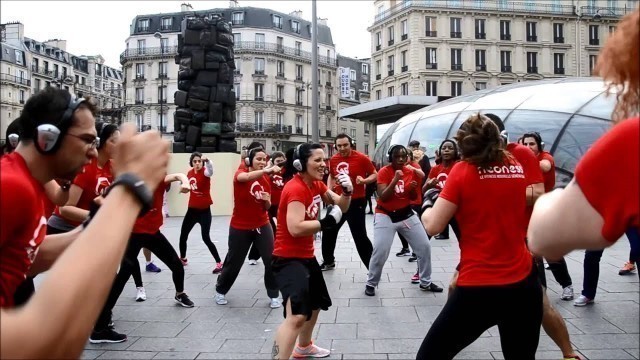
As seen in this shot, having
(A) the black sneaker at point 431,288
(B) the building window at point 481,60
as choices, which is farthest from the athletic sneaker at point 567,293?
(B) the building window at point 481,60

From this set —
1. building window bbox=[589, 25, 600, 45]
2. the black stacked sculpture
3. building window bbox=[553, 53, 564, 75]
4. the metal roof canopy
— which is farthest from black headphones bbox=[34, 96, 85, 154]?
building window bbox=[589, 25, 600, 45]

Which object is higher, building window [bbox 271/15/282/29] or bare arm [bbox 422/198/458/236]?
building window [bbox 271/15/282/29]

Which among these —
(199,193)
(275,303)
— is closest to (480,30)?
(199,193)

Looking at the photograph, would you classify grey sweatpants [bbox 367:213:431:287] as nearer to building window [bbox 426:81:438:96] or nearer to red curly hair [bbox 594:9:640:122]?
red curly hair [bbox 594:9:640:122]

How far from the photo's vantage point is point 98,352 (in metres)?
4.42

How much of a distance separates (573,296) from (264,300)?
3.68m

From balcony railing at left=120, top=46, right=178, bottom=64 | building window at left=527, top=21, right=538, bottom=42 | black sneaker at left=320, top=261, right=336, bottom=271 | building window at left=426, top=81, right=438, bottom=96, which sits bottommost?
black sneaker at left=320, top=261, right=336, bottom=271

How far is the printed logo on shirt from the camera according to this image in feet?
9.64

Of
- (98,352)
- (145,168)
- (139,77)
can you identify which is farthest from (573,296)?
(139,77)

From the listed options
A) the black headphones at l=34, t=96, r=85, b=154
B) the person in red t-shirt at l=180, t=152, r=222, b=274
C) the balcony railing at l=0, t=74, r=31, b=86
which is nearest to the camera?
the black headphones at l=34, t=96, r=85, b=154

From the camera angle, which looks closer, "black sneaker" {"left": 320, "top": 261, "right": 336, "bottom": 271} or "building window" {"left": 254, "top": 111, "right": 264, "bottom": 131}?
"black sneaker" {"left": 320, "top": 261, "right": 336, "bottom": 271}

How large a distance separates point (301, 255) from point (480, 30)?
2100 inches

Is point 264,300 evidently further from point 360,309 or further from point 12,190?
point 12,190

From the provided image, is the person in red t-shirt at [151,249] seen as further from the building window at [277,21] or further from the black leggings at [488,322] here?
the building window at [277,21]
